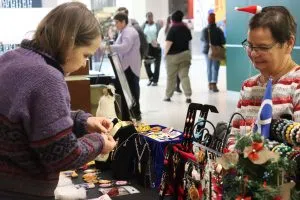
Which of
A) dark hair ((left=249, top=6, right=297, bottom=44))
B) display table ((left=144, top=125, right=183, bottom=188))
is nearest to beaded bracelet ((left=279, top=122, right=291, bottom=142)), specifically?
dark hair ((left=249, top=6, right=297, bottom=44))

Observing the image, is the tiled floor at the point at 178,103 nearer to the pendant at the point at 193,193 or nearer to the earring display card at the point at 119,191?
the earring display card at the point at 119,191

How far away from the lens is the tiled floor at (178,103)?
5727 millimetres

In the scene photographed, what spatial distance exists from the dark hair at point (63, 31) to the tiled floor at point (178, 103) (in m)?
3.95

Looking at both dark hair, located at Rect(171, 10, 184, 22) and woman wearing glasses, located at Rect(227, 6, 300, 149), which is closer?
woman wearing glasses, located at Rect(227, 6, 300, 149)

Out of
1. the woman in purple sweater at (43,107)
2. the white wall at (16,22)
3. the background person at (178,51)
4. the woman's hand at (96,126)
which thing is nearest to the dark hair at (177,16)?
the background person at (178,51)

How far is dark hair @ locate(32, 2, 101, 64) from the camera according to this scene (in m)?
1.24

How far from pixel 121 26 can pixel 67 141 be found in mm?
4472

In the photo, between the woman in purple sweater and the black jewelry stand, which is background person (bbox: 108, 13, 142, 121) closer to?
the black jewelry stand

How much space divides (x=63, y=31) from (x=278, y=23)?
72 cm

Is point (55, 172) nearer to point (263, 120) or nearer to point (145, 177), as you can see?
point (263, 120)

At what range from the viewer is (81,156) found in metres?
1.25

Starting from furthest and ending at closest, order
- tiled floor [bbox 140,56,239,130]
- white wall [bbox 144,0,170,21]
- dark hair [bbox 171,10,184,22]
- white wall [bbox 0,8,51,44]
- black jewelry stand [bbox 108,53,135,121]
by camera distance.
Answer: white wall [bbox 144,0,170,21] < dark hair [bbox 171,10,184,22] < tiled floor [bbox 140,56,239,130] < white wall [bbox 0,8,51,44] < black jewelry stand [bbox 108,53,135,121]

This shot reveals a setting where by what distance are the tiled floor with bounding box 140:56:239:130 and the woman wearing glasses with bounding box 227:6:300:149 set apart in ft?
11.8

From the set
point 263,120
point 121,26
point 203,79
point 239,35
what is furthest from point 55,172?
point 203,79
